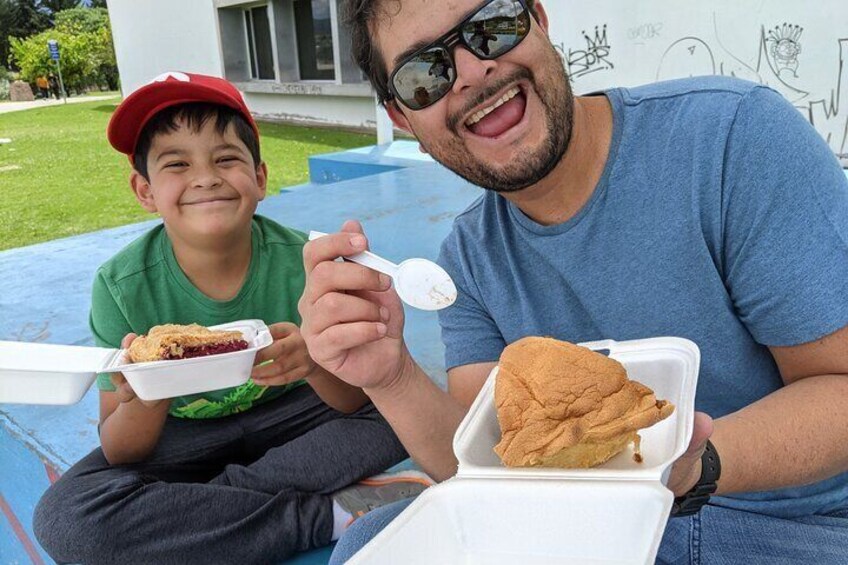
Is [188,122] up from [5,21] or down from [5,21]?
down

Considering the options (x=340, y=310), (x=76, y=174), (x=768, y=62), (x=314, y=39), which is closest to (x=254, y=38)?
(x=314, y=39)

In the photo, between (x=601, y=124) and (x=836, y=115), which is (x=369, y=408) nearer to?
(x=601, y=124)

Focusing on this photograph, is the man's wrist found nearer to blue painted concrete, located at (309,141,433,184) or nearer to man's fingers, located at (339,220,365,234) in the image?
man's fingers, located at (339,220,365,234)

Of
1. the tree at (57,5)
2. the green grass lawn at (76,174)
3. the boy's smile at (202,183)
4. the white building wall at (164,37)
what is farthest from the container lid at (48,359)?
the tree at (57,5)

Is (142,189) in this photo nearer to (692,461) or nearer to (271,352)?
(271,352)

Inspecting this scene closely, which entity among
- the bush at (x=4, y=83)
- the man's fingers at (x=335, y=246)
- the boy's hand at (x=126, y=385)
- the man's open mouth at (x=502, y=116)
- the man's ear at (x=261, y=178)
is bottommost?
the bush at (x=4, y=83)

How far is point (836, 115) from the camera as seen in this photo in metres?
4.91

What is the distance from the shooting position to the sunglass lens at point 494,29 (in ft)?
4.58

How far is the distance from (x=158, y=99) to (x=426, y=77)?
3.46ft

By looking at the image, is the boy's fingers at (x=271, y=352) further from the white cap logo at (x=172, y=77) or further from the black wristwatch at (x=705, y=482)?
the black wristwatch at (x=705, y=482)

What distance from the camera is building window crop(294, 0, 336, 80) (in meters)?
14.7

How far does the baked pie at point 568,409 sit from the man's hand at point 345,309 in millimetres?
304

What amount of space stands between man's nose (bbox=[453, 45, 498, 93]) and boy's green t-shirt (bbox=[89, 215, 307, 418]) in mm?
1037

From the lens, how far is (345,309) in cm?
123
